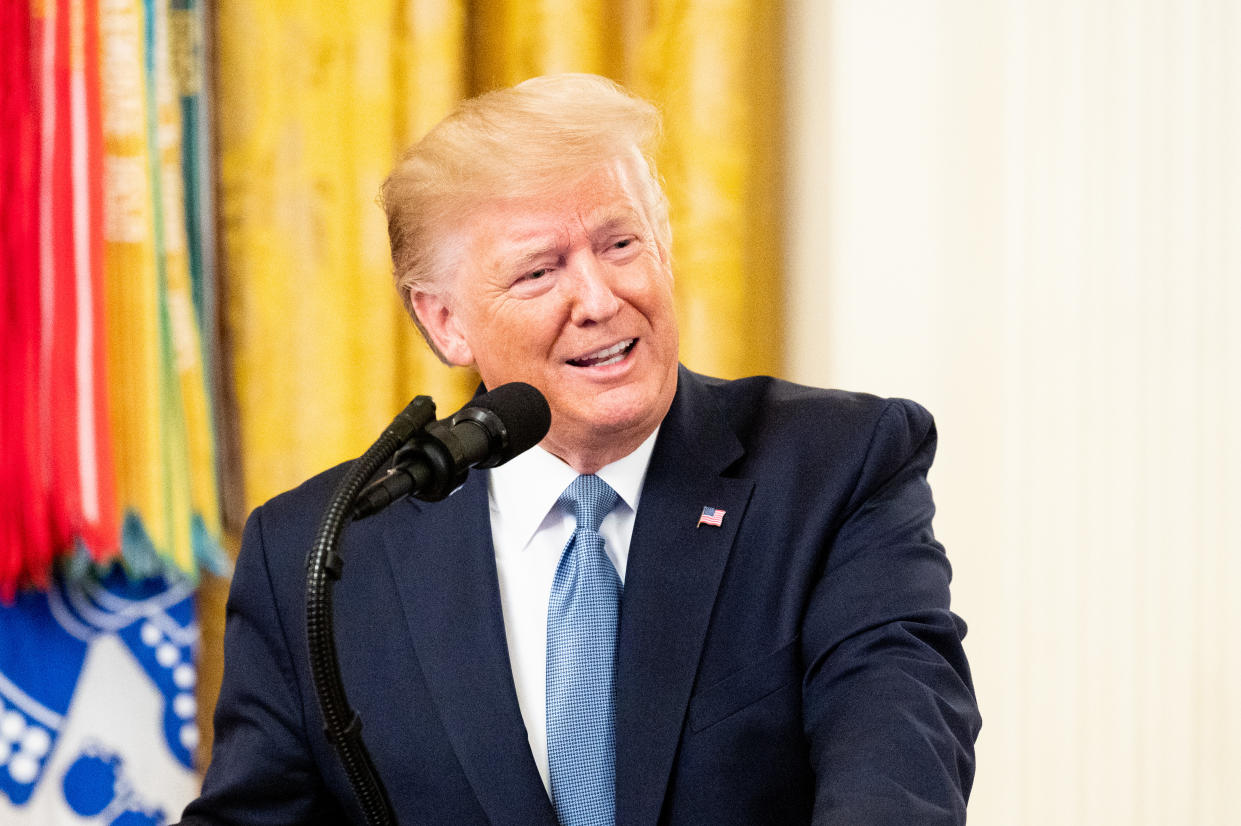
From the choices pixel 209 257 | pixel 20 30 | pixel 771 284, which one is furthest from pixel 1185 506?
pixel 20 30

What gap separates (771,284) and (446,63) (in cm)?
67

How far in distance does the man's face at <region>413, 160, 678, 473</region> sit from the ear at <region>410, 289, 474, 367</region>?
98mm

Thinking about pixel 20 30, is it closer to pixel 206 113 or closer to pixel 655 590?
pixel 206 113

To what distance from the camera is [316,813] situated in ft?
4.85

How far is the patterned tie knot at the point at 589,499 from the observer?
1428 mm

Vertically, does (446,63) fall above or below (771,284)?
above

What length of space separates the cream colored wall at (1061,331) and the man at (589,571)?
2.17 feet

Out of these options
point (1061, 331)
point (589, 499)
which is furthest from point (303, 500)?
point (1061, 331)

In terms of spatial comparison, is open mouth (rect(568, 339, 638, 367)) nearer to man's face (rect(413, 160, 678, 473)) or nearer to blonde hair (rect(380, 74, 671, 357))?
man's face (rect(413, 160, 678, 473))

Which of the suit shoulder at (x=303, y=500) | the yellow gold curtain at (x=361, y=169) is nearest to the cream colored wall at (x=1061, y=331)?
the yellow gold curtain at (x=361, y=169)

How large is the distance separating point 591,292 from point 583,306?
19 millimetres

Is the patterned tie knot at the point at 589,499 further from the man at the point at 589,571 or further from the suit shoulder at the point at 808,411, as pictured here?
the suit shoulder at the point at 808,411

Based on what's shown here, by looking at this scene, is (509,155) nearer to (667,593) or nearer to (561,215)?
(561,215)

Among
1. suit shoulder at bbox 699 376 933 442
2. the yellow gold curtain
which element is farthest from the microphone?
the yellow gold curtain
